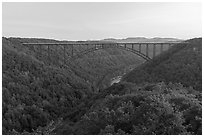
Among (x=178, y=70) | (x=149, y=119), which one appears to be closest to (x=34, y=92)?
(x=178, y=70)

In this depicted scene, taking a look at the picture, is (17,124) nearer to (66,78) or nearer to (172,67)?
(66,78)

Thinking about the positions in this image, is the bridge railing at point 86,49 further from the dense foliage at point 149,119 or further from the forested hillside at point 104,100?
the dense foliage at point 149,119

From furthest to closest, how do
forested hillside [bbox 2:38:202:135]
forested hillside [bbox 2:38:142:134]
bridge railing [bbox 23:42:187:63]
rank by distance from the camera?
1. bridge railing [bbox 23:42:187:63]
2. forested hillside [bbox 2:38:142:134]
3. forested hillside [bbox 2:38:202:135]

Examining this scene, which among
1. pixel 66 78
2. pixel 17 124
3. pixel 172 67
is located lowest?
pixel 17 124

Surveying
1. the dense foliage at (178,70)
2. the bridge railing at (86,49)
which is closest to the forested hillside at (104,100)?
the dense foliage at (178,70)

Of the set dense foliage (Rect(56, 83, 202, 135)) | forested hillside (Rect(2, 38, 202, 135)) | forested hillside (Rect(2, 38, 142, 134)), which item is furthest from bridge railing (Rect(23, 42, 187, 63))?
dense foliage (Rect(56, 83, 202, 135))

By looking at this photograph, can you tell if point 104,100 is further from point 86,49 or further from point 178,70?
point 86,49

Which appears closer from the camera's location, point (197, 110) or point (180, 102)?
point (197, 110)

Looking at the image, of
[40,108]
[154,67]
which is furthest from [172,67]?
[40,108]

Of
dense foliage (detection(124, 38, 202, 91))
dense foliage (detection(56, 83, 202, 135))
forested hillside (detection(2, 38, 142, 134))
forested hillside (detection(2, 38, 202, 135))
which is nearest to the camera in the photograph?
dense foliage (detection(56, 83, 202, 135))

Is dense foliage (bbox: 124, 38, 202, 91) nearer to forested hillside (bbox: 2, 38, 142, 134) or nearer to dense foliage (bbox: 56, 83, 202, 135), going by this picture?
forested hillside (bbox: 2, 38, 142, 134)

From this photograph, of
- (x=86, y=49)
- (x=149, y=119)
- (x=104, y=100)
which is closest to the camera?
(x=149, y=119)
